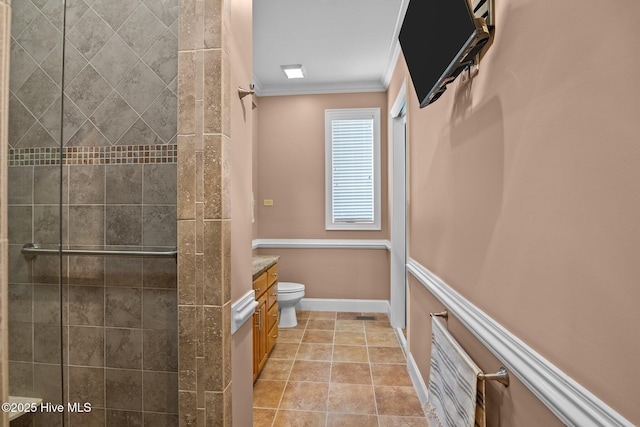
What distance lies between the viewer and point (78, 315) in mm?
1589

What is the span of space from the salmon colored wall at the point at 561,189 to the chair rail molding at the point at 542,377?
0.07 ft

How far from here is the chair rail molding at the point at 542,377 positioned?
0.65 meters

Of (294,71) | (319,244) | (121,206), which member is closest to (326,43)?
(294,71)

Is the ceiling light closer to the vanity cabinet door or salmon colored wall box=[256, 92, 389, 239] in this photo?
salmon colored wall box=[256, 92, 389, 239]

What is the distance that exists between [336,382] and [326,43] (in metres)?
2.95

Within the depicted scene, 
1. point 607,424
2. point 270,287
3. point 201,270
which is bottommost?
point 270,287

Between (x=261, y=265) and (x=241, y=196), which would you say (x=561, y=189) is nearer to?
(x=241, y=196)

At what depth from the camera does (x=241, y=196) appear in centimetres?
152

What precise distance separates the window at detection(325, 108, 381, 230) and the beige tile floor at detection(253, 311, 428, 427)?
132 cm

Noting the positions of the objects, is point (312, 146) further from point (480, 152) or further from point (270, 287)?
point (480, 152)

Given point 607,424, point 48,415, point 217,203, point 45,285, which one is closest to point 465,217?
point 607,424

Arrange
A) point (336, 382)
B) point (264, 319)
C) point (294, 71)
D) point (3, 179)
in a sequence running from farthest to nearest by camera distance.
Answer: point (294, 71)
point (264, 319)
point (336, 382)
point (3, 179)

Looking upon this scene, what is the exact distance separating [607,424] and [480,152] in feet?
2.86

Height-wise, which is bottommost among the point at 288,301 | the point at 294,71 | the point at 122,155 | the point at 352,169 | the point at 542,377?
the point at 288,301
